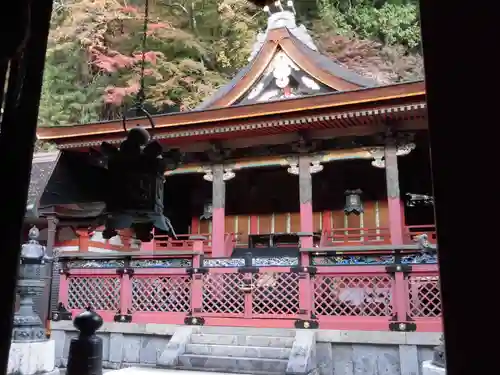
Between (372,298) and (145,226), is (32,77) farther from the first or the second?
(372,298)

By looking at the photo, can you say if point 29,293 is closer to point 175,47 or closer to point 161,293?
point 161,293

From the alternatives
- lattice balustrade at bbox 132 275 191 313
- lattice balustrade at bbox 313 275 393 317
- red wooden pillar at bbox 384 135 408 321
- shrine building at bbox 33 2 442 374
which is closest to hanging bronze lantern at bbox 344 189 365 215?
shrine building at bbox 33 2 442 374

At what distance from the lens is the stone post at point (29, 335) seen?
496 centimetres

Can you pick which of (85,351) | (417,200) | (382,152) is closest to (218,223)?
(382,152)

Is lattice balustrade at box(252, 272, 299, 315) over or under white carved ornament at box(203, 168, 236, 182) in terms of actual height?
under

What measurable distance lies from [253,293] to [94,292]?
3.33 m

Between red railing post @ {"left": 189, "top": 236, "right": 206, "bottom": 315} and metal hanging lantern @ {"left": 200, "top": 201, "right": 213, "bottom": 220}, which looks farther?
metal hanging lantern @ {"left": 200, "top": 201, "right": 213, "bottom": 220}

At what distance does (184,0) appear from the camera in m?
20.7

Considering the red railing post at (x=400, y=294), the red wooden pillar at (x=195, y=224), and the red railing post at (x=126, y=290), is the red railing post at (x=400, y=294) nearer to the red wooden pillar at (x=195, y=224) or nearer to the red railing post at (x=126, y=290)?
the red railing post at (x=126, y=290)

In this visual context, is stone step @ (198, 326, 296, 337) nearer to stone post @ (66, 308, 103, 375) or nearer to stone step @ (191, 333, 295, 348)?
stone step @ (191, 333, 295, 348)

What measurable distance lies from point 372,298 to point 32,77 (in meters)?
7.74

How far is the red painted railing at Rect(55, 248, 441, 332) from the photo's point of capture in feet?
25.5

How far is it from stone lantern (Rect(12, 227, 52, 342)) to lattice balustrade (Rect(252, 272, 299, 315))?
3793 mm

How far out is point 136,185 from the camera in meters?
2.33
